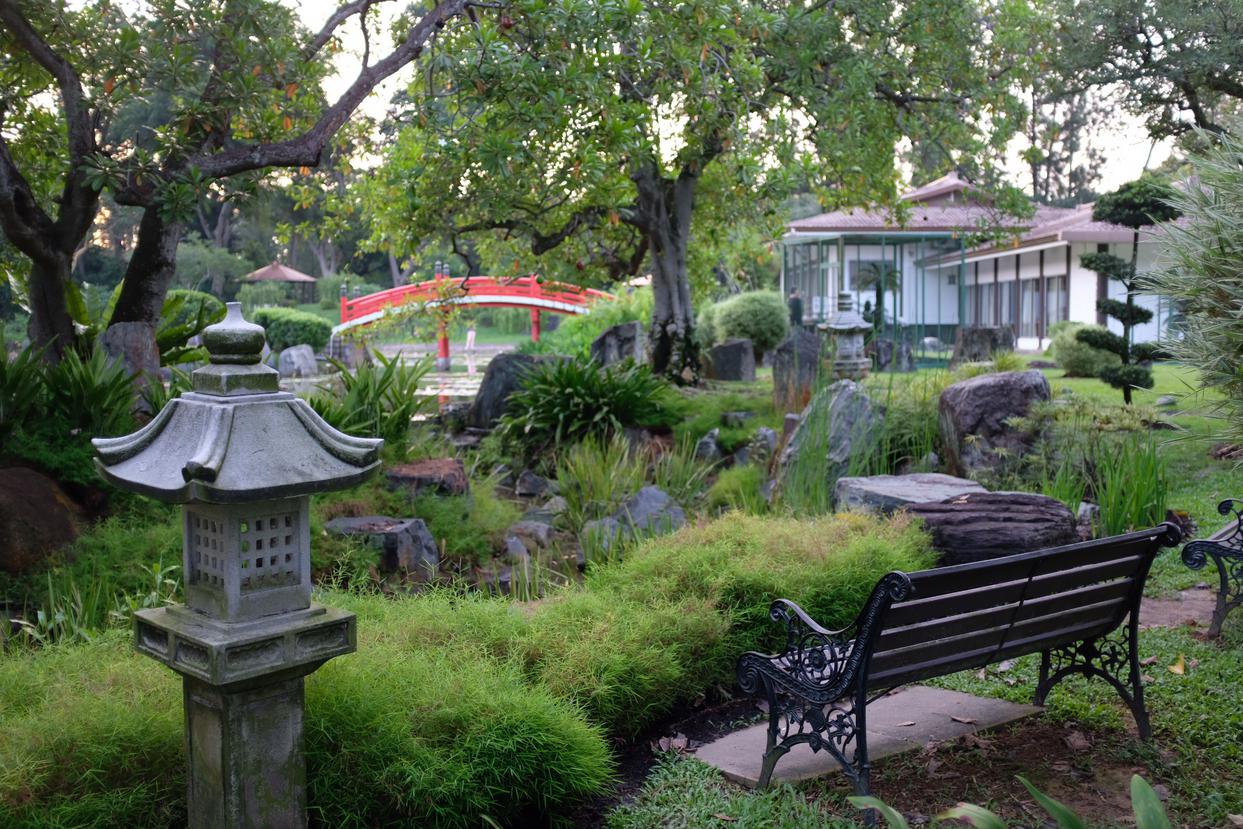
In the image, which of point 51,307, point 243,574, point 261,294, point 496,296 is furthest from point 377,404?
point 261,294

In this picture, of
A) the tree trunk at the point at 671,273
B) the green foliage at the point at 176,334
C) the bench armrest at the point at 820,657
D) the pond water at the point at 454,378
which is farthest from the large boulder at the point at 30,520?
the tree trunk at the point at 671,273

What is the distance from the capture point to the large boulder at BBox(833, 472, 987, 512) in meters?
7.25

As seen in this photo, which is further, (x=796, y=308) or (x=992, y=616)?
(x=796, y=308)

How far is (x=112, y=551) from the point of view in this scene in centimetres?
638

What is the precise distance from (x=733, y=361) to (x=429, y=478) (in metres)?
9.77

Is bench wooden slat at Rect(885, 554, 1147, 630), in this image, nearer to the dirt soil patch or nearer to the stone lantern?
the dirt soil patch

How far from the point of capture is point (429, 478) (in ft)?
28.9

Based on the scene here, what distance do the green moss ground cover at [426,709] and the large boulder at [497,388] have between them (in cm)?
893

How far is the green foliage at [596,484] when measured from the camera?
970cm

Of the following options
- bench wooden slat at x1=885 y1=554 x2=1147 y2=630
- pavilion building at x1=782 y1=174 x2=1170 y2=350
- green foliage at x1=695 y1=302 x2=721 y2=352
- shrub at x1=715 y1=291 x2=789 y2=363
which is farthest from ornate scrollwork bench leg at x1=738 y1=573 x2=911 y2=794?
green foliage at x1=695 y1=302 x2=721 y2=352

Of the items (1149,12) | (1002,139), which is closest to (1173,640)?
(1002,139)

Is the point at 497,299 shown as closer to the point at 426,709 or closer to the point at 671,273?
the point at 671,273

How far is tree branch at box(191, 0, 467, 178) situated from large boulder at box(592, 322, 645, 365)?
840 centimetres

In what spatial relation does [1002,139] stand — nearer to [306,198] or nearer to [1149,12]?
[1149,12]
